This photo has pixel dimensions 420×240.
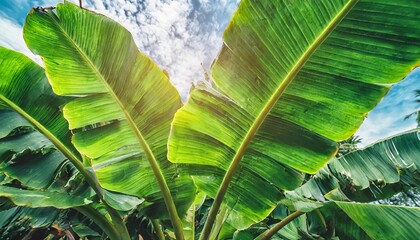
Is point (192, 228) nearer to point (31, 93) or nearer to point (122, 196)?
point (122, 196)

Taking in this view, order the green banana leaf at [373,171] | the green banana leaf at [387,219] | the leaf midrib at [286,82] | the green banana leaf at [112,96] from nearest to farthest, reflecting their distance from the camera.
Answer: the leaf midrib at [286,82] < the green banana leaf at [387,219] < the green banana leaf at [112,96] < the green banana leaf at [373,171]

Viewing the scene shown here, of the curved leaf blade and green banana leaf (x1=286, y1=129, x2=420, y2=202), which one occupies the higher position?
green banana leaf (x1=286, y1=129, x2=420, y2=202)

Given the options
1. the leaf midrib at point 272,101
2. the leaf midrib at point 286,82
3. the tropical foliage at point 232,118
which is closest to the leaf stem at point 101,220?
the tropical foliage at point 232,118

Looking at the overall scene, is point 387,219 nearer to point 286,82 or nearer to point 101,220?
point 286,82

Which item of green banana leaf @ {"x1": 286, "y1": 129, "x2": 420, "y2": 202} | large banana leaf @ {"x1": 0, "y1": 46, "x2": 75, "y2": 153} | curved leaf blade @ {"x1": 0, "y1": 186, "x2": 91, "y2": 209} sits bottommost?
curved leaf blade @ {"x1": 0, "y1": 186, "x2": 91, "y2": 209}

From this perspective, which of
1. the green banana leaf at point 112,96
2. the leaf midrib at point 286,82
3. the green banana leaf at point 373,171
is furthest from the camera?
the green banana leaf at point 373,171

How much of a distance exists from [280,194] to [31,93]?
A: 5.69ft

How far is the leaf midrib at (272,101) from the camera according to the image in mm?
1094

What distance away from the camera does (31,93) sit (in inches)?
68.5

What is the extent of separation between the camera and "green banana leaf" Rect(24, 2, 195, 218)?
1368 millimetres

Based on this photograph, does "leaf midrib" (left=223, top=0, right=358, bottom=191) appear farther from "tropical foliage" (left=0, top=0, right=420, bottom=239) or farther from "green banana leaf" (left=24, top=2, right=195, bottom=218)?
"green banana leaf" (left=24, top=2, right=195, bottom=218)

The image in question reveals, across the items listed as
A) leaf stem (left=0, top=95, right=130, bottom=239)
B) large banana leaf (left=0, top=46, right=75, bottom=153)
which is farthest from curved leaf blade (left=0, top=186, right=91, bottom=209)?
large banana leaf (left=0, top=46, right=75, bottom=153)

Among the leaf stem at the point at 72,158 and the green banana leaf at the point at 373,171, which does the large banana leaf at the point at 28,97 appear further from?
the green banana leaf at the point at 373,171

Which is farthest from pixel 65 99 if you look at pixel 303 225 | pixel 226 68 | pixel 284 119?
pixel 303 225
